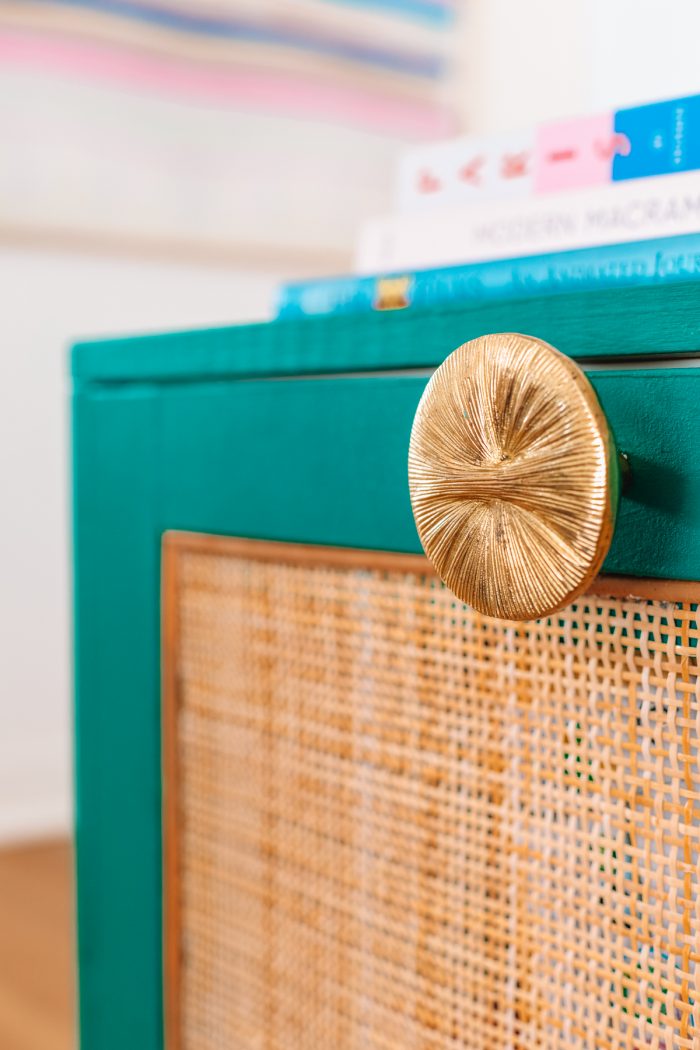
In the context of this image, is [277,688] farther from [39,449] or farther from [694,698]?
[39,449]

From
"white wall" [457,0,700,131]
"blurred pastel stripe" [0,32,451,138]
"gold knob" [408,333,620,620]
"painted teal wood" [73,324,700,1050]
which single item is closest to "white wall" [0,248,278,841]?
"blurred pastel stripe" [0,32,451,138]

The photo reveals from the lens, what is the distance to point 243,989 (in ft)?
1.53

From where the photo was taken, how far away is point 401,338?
37cm

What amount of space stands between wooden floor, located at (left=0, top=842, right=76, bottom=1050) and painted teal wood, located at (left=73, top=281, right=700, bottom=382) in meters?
0.63

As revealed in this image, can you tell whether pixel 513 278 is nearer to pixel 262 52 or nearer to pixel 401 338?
pixel 401 338

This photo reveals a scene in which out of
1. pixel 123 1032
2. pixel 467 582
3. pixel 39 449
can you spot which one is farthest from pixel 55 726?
pixel 467 582

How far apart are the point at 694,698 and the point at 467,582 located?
7 cm

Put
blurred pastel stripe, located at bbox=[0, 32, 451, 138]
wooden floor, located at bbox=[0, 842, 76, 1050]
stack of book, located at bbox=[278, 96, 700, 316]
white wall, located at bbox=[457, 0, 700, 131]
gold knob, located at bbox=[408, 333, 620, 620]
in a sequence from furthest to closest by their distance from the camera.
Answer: blurred pastel stripe, located at bbox=[0, 32, 451, 138] < wooden floor, located at bbox=[0, 842, 76, 1050] < white wall, located at bbox=[457, 0, 700, 131] < stack of book, located at bbox=[278, 96, 700, 316] < gold knob, located at bbox=[408, 333, 620, 620]

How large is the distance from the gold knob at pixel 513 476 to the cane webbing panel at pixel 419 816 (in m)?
0.05

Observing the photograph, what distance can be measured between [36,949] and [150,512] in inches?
28.2

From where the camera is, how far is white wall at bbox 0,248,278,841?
4.31 ft

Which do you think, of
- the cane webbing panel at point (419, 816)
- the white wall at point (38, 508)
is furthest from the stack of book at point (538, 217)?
the white wall at point (38, 508)

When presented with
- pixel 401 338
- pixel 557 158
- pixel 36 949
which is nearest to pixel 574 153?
pixel 557 158

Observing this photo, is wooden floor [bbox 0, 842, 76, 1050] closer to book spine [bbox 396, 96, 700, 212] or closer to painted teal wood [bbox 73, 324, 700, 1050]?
painted teal wood [bbox 73, 324, 700, 1050]
